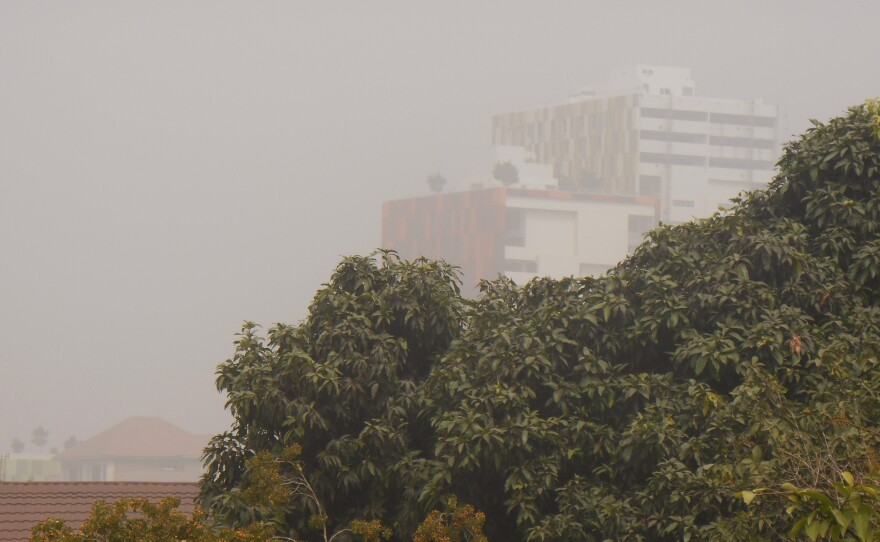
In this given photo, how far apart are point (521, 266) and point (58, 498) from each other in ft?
417

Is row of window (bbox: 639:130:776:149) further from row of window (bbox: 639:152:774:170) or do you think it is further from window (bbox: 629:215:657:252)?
window (bbox: 629:215:657:252)

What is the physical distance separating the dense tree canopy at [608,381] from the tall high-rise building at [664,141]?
153m

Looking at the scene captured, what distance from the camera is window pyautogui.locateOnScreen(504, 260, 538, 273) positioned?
149750 mm

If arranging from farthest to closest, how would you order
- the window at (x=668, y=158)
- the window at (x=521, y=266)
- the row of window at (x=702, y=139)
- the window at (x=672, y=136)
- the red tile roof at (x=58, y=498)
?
the window at (x=668, y=158)
the row of window at (x=702, y=139)
the window at (x=672, y=136)
the window at (x=521, y=266)
the red tile roof at (x=58, y=498)

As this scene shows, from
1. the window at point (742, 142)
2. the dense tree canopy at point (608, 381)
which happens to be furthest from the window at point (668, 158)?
the dense tree canopy at point (608, 381)

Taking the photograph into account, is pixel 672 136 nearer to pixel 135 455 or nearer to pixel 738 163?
pixel 738 163

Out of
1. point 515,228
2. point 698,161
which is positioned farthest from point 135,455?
point 698,161

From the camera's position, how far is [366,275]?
1728cm

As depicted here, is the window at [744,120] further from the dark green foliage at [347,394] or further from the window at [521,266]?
the dark green foliage at [347,394]

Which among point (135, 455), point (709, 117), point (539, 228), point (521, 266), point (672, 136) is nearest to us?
point (539, 228)

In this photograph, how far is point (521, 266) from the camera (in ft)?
493

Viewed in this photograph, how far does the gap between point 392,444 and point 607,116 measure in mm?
164064

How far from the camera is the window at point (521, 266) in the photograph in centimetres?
14975

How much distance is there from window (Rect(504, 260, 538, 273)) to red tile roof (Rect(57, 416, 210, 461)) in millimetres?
43515
